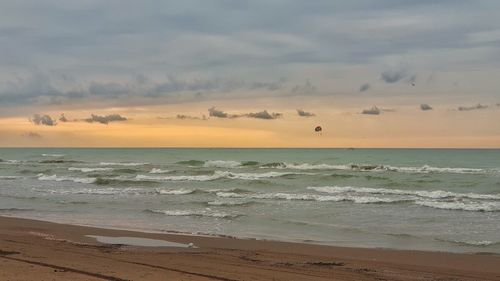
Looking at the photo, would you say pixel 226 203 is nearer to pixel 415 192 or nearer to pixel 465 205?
pixel 465 205

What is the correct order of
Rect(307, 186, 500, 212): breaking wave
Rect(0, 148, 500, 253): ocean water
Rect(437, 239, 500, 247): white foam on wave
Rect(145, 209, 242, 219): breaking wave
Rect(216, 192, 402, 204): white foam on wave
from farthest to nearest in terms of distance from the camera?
Rect(216, 192, 402, 204): white foam on wave
Rect(307, 186, 500, 212): breaking wave
Rect(145, 209, 242, 219): breaking wave
Rect(0, 148, 500, 253): ocean water
Rect(437, 239, 500, 247): white foam on wave

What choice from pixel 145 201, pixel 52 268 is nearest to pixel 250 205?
pixel 145 201

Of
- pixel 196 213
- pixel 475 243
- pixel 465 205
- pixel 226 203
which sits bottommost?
pixel 196 213

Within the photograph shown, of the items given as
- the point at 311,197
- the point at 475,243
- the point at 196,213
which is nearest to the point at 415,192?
the point at 311,197

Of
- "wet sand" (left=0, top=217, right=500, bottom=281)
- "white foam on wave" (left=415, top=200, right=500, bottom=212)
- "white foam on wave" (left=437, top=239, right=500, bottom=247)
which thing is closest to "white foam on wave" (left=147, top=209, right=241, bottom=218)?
"wet sand" (left=0, top=217, right=500, bottom=281)

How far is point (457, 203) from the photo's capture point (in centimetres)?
2202

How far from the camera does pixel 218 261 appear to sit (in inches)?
384

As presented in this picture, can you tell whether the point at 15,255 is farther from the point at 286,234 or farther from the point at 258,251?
the point at 286,234

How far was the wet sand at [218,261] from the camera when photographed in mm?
8148

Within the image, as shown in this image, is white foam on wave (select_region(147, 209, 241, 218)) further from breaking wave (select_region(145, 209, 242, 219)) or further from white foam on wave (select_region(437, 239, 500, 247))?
white foam on wave (select_region(437, 239, 500, 247))

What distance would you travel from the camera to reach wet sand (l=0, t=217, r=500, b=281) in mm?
8148

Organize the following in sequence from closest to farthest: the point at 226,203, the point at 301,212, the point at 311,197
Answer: the point at 301,212
the point at 226,203
the point at 311,197

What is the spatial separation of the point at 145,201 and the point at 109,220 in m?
6.05

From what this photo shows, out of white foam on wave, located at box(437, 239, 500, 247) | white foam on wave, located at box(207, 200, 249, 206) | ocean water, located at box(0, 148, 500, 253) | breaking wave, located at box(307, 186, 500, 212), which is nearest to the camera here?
white foam on wave, located at box(437, 239, 500, 247)
